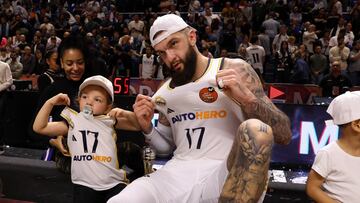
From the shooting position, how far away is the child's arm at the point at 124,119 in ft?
12.0

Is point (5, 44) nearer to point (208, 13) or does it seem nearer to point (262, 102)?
point (208, 13)

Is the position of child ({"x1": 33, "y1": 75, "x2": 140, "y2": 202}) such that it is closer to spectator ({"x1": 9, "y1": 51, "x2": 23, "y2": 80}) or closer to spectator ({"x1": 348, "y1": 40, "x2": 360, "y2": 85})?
spectator ({"x1": 348, "y1": 40, "x2": 360, "y2": 85})

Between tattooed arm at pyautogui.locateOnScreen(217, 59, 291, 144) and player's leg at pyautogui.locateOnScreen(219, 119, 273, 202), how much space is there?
0.43 meters

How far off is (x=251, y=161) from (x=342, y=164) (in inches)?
42.3

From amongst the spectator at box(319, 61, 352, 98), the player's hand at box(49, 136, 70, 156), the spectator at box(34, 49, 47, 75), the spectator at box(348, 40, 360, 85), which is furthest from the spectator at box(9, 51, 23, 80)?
the player's hand at box(49, 136, 70, 156)

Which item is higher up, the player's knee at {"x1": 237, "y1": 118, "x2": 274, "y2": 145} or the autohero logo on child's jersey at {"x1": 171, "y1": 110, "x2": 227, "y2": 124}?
the player's knee at {"x1": 237, "y1": 118, "x2": 274, "y2": 145}

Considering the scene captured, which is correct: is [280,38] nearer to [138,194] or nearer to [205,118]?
[205,118]

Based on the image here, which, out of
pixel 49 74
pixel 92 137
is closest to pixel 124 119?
pixel 92 137

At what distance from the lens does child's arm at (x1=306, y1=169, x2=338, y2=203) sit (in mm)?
3533

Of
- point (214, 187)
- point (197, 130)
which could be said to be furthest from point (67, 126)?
point (214, 187)

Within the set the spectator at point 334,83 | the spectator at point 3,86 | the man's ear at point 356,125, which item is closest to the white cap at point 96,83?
the man's ear at point 356,125

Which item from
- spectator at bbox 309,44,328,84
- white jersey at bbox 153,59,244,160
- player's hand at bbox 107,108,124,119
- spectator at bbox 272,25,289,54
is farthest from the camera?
spectator at bbox 272,25,289,54

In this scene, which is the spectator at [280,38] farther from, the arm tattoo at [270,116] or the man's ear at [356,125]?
the arm tattoo at [270,116]

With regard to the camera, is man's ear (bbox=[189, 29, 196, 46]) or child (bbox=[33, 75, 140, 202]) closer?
man's ear (bbox=[189, 29, 196, 46])
